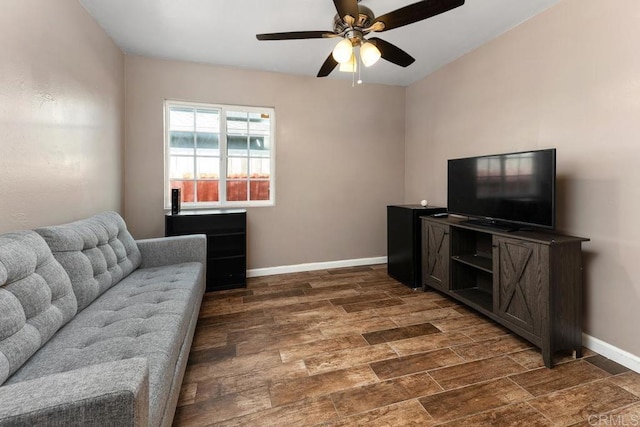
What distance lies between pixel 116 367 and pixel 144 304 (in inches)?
39.3

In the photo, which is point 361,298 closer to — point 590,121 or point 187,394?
point 187,394

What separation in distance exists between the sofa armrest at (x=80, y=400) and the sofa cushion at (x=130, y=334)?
259mm

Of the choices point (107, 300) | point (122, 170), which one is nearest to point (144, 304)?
point (107, 300)

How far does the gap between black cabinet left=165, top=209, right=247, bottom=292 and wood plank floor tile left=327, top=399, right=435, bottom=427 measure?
2.27 metres

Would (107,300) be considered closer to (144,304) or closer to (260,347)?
(144,304)

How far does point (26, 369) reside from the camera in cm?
115

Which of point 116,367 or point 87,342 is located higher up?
point 116,367

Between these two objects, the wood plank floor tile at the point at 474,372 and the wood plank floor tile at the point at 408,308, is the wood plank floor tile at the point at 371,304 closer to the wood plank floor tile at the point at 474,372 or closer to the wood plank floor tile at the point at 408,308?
the wood plank floor tile at the point at 408,308

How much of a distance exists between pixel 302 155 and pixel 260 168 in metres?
0.60

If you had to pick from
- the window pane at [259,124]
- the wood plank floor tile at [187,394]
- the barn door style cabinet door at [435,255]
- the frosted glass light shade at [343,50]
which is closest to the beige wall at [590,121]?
the barn door style cabinet door at [435,255]

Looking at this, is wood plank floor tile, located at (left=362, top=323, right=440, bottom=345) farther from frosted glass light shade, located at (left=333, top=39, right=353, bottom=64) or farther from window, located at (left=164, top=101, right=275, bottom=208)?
window, located at (left=164, top=101, right=275, bottom=208)

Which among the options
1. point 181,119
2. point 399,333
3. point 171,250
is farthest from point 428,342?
point 181,119

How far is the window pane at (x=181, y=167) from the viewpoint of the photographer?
3.64m

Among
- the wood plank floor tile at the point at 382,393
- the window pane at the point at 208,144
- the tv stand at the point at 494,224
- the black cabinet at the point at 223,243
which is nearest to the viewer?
the wood plank floor tile at the point at 382,393
